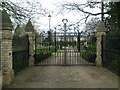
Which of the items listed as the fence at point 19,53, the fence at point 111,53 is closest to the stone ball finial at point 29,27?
the fence at point 19,53

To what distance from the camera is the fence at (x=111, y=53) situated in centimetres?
687

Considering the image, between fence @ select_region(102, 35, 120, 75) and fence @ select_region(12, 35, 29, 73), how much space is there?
491 cm

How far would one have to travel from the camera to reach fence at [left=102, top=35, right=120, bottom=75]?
6.87m

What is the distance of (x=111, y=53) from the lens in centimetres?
758

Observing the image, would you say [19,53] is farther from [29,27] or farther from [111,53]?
[111,53]

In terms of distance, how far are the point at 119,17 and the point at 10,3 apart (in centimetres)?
609

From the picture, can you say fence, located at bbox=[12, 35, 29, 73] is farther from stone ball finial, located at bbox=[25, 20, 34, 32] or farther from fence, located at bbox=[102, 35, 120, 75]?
fence, located at bbox=[102, 35, 120, 75]

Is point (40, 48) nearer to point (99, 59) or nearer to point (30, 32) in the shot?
point (30, 32)

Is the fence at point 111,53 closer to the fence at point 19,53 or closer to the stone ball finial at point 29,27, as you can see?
the stone ball finial at point 29,27

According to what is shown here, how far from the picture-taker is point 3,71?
4945 millimetres

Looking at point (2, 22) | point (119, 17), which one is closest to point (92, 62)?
point (119, 17)

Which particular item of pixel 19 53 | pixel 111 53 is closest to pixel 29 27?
pixel 19 53

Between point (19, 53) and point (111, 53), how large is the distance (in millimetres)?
4968

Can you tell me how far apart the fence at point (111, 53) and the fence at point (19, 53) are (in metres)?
4.91
